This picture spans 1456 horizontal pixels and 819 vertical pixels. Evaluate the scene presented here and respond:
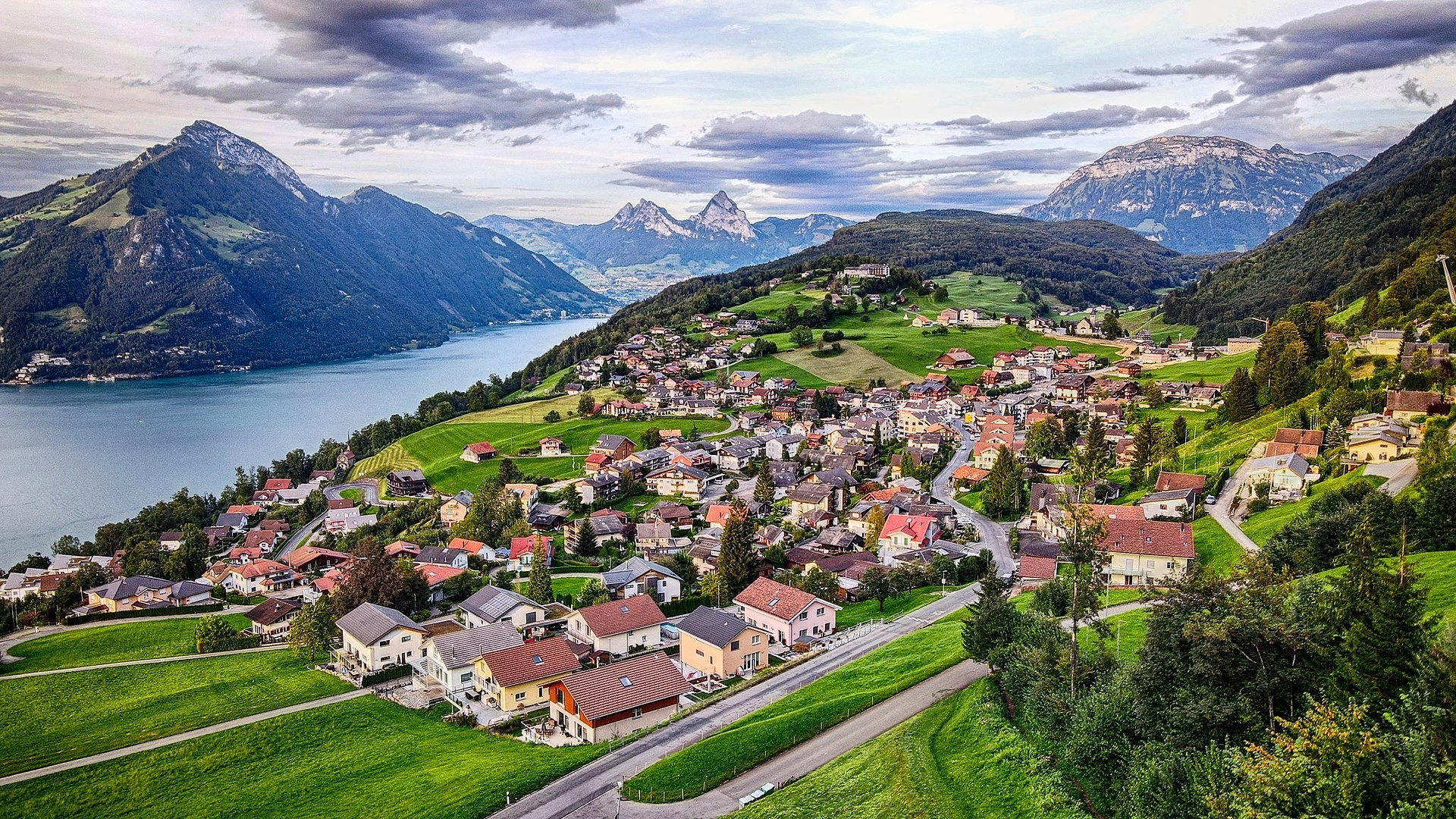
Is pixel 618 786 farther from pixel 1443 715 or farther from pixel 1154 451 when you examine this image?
pixel 1154 451

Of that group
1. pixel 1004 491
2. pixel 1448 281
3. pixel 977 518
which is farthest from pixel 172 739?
pixel 1448 281

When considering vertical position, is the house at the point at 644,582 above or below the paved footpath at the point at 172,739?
below

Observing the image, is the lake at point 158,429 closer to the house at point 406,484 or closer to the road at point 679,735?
the house at point 406,484

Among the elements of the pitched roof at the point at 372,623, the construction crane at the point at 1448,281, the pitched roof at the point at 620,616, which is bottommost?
the pitched roof at the point at 620,616

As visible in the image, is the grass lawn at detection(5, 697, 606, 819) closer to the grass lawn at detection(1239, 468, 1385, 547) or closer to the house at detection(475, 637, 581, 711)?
the house at detection(475, 637, 581, 711)

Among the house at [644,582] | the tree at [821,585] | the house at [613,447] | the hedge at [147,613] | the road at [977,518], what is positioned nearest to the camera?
the tree at [821,585]

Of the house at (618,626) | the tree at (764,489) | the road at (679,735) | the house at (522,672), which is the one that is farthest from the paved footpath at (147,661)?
the tree at (764,489)

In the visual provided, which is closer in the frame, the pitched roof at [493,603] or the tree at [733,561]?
the pitched roof at [493,603]
